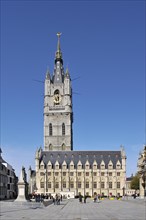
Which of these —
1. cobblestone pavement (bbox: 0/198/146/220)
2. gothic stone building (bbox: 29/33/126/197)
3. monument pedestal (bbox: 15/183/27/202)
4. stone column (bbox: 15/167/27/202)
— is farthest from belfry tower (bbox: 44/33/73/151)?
cobblestone pavement (bbox: 0/198/146/220)

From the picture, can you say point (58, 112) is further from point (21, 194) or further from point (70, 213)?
point (70, 213)

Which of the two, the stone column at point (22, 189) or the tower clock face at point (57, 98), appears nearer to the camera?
the stone column at point (22, 189)

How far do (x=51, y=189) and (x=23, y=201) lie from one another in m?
72.7

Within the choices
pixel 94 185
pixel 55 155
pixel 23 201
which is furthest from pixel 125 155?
pixel 23 201

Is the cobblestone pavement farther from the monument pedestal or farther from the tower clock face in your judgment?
the tower clock face

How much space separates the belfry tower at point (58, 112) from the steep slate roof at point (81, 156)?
6615 mm

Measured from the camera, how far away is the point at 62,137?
455ft

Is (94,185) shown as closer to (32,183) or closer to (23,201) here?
(32,183)

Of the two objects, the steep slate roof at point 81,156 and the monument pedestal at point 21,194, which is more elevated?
the steep slate roof at point 81,156

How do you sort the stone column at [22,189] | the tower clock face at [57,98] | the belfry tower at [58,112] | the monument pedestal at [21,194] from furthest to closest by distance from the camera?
the tower clock face at [57,98] < the belfry tower at [58,112] < the stone column at [22,189] < the monument pedestal at [21,194]

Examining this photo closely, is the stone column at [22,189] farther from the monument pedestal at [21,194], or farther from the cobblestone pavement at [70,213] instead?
the cobblestone pavement at [70,213]

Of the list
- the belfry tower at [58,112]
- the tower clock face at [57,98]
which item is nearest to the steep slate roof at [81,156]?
the belfry tower at [58,112]

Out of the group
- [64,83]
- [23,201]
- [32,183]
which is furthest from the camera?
[64,83]

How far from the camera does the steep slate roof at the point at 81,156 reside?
128 m
